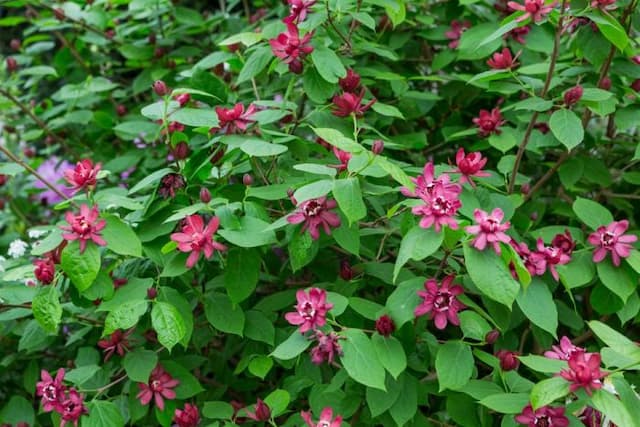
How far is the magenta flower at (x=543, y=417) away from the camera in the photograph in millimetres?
1318

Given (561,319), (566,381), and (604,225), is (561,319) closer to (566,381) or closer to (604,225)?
(604,225)

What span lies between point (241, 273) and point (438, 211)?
1.48 ft

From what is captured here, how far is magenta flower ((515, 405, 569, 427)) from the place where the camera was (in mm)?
1318

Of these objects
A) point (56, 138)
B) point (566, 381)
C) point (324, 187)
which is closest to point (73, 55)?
point (56, 138)

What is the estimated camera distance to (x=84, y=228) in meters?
1.43

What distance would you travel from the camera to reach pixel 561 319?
1781 millimetres

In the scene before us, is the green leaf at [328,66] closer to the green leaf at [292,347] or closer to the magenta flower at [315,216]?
the magenta flower at [315,216]

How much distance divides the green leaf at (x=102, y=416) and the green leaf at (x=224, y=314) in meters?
0.26

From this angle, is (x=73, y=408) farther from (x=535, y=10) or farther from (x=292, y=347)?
(x=535, y=10)

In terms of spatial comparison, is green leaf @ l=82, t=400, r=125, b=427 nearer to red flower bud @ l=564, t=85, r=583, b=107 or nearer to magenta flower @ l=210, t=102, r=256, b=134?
magenta flower @ l=210, t=102, r=256, b=134

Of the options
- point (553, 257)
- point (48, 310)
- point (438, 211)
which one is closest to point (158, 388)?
point (48, 310)

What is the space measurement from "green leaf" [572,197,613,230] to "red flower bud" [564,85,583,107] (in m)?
0.21

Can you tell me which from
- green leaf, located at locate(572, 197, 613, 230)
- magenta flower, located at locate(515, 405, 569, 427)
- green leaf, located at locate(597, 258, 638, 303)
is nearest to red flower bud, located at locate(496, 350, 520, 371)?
magenta flower, located at locate(515, 405, 569, 427)

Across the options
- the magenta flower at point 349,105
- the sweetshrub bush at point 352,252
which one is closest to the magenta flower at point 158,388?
the sweetshrub bush at point 352,252
